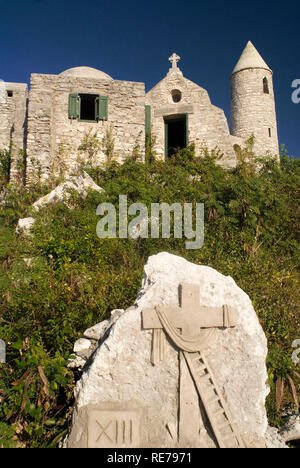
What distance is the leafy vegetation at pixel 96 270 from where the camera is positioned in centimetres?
403

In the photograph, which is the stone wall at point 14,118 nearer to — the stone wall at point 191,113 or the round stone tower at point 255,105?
the stone wall at point 191,113

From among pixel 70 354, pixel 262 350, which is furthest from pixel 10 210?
pixel 262 350

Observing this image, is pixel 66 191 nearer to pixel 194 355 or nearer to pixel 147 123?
pixel 147 123

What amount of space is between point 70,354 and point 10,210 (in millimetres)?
5941

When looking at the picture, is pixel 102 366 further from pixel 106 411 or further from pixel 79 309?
pixel 79 309

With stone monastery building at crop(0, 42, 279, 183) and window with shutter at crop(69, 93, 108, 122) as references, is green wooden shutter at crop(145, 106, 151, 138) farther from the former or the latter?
window with shutter at crop(69, 93, 108, 122)

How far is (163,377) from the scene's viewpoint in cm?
346

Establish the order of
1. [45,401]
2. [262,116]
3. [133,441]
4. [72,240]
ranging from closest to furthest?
1. [133,441]
2. [45,401]
3. [72,240]
4. [262,116]

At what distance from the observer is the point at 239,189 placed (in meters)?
8.20

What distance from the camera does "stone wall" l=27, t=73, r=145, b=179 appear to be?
38.3 ft

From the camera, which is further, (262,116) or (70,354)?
(262,116)

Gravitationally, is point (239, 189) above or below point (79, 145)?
below

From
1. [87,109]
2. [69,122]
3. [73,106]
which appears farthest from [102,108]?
[87,109]

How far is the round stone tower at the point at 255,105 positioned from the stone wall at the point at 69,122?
19.7 ft
